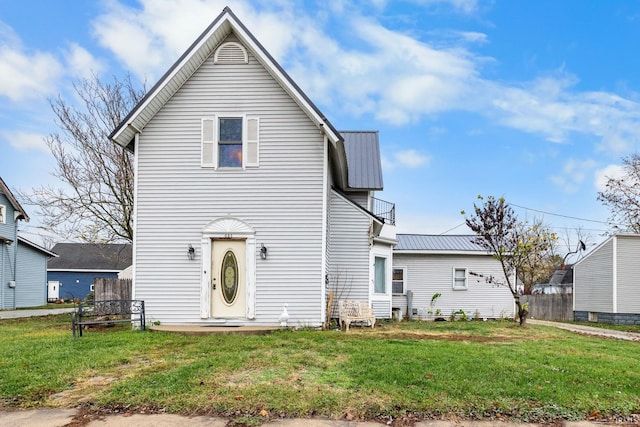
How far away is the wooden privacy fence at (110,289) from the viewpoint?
1390 cm

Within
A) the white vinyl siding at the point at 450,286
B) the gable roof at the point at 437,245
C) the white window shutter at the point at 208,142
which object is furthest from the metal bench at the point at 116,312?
the white vinyl siding at the point at 450,286

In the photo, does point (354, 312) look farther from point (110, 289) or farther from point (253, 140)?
point (110, 289)

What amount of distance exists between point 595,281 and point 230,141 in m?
20.0

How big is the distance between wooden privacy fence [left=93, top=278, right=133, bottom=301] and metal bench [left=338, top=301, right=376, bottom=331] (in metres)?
6.02

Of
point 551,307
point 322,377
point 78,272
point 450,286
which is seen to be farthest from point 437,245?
point 78,272

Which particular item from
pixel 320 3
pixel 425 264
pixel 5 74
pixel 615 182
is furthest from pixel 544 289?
pixel 5 74

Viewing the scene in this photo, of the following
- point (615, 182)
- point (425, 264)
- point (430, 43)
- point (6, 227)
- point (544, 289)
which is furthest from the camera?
point (544, 289)

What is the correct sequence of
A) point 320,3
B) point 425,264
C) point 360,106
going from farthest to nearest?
point 425,264 < point 360,106 < point 320,3

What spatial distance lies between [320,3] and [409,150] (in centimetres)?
1003

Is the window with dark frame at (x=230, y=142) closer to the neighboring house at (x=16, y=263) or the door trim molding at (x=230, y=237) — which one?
the door trim molding at (x=230, y=237)

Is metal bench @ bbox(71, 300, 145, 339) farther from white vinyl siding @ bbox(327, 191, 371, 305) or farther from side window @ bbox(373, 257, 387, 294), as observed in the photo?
side window @ bbox(373, 257, 387, 294)

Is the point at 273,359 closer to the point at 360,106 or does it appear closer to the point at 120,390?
the point at 120,390

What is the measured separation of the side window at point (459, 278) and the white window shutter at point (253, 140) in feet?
41.7

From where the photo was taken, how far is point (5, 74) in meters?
16.0
